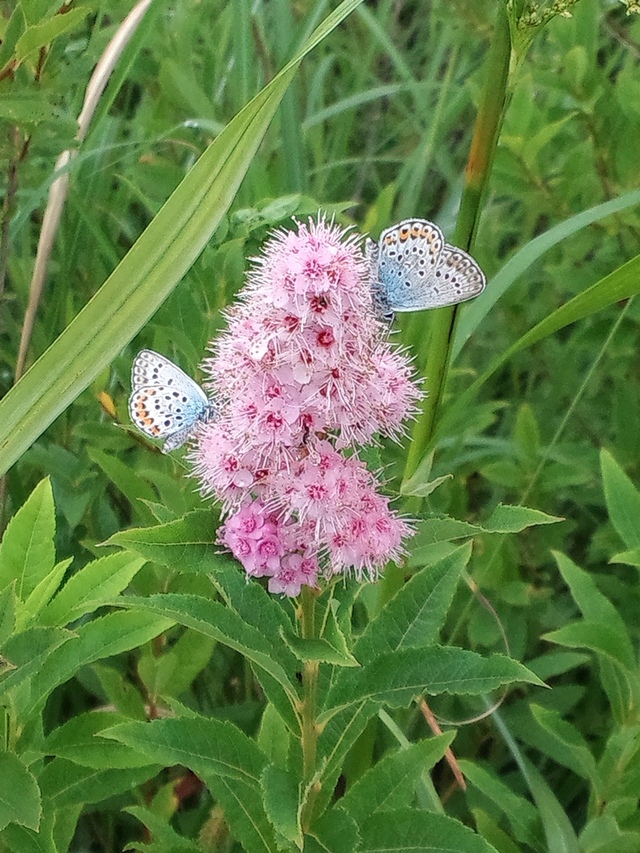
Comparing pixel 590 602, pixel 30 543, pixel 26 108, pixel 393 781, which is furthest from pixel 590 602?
pixel 26 108

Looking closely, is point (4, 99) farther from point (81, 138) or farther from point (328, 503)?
point (328, 503)

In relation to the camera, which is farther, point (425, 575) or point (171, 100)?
point (171, 100)

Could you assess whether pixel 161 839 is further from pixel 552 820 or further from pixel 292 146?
pixel 292 146

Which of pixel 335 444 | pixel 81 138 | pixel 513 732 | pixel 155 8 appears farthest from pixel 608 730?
pixel 155 8

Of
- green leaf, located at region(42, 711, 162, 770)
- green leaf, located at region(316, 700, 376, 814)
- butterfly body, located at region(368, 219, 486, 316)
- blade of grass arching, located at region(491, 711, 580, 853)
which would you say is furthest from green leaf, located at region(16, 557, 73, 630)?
blade of grass arching, located at region(491, 711, 580, 853)

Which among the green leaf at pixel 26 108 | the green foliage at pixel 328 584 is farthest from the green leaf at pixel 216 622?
the green leaf at pixel 26 108

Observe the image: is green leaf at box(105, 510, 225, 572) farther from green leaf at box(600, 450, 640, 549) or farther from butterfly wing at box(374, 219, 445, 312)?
green leaf at box(600, 450, 640, 549)

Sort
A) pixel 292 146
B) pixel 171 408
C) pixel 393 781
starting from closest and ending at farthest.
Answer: pixel 171 408
pixel 393 781
pixel 292 146
